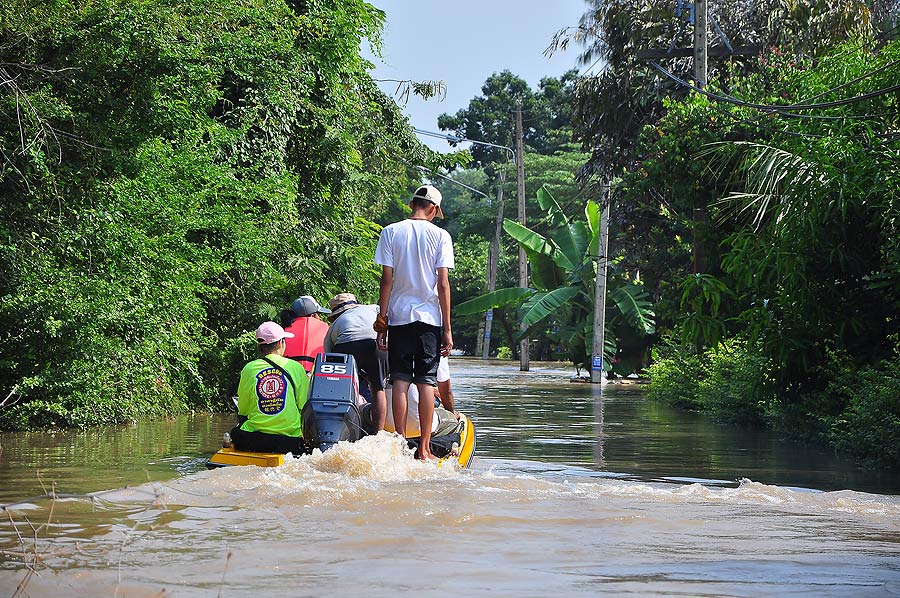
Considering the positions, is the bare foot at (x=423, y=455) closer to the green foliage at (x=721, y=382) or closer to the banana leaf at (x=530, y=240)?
the green foliage at (x=721, y=382)

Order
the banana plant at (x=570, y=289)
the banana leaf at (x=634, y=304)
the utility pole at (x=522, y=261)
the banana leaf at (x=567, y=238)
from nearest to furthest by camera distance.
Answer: the banana leaf at (x=634, y=304), the banana plant at (x=570, y=289), the banana leaf at (x=567, y=238), the utility pole at (x=522, y=261)

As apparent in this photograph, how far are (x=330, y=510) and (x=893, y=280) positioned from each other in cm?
759

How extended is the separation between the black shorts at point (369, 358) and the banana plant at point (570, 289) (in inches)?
887

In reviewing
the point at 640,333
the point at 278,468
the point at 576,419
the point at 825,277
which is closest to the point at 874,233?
the point at 825,277

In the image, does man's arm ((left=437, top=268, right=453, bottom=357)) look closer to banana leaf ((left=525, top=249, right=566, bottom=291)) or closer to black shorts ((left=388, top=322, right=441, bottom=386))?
black shorts ((left=388, top=322, right=441, bottom=386))

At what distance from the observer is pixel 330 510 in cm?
764

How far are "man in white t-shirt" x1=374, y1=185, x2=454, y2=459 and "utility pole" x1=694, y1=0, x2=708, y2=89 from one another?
1509cm

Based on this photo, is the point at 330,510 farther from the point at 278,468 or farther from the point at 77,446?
the point at 77,446

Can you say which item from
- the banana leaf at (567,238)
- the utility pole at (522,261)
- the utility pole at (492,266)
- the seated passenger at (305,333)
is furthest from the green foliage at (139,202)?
the utility pole at (492,266)

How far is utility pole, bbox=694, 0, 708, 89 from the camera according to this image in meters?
23.5

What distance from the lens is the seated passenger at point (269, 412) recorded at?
9.35 metres

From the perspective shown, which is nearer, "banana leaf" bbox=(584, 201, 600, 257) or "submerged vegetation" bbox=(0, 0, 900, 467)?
"submerged vegetation" bbox=(0, 0, 900, 467)

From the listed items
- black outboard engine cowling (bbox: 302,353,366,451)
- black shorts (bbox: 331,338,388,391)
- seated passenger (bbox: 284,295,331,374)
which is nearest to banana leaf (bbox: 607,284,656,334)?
seated passenger (bbox: 284,295,331,374)

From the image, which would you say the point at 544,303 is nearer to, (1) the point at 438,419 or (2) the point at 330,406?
(1) the point at 438,419
